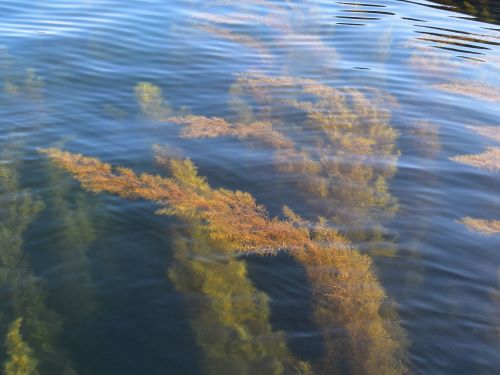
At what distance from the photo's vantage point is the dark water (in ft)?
10.7

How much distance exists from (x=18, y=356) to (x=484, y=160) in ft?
16.3

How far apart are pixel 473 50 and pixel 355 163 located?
518 cm

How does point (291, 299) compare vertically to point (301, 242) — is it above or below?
below

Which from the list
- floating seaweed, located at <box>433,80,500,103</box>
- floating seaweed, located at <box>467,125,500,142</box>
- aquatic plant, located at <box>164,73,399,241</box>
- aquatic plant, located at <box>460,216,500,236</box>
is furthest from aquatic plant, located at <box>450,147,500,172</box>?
floating seaweed, located at <box>433,80,500,103</box>

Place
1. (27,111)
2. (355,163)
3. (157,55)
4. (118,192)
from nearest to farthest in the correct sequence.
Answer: (118,192) → (355,163) → (27,111) → (157,55)

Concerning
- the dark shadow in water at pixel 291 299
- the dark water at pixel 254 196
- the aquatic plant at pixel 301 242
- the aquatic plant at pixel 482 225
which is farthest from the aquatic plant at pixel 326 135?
the dark shadow in water at pixel 291 299

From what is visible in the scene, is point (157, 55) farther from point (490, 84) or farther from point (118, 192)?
point (490, 84)

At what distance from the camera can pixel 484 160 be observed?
219 inches

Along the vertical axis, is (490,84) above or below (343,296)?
above

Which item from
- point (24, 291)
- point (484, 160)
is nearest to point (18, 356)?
point (24, 291)

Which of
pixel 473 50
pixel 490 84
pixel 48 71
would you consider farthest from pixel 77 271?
pixel 473 50

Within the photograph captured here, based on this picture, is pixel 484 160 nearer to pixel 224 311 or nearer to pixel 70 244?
pixel 224 311

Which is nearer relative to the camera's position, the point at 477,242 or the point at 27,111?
the point at 477,242

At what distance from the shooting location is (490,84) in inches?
298
